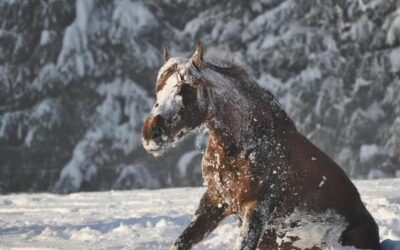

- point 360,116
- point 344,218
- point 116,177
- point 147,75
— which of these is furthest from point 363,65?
point 344,218

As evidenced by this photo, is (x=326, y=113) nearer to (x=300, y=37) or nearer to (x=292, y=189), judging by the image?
(x=300, y=37)

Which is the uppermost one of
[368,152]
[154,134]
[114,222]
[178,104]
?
[178,104]

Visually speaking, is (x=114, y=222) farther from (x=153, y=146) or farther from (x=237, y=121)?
(x=153, y=146)

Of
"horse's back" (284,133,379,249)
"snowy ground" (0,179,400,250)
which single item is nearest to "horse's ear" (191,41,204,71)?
"horse's back" (284,133,379,249)

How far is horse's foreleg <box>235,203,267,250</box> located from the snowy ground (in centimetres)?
152

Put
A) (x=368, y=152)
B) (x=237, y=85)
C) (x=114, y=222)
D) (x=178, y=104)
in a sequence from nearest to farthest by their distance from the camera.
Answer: (x=178, y=104), (x=237, y=85), (x=114, y=222), (x=368, y=152)

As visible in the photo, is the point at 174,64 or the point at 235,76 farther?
the point at 235,76

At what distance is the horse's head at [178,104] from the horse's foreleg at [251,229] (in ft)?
1.57

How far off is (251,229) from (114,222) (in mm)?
2980

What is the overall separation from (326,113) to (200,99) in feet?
39.1

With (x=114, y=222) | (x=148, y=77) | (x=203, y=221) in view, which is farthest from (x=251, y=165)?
(x=148, y=77)

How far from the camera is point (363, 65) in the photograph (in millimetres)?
15078

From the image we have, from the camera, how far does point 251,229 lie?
309 cm

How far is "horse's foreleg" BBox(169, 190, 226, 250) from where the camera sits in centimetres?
333
